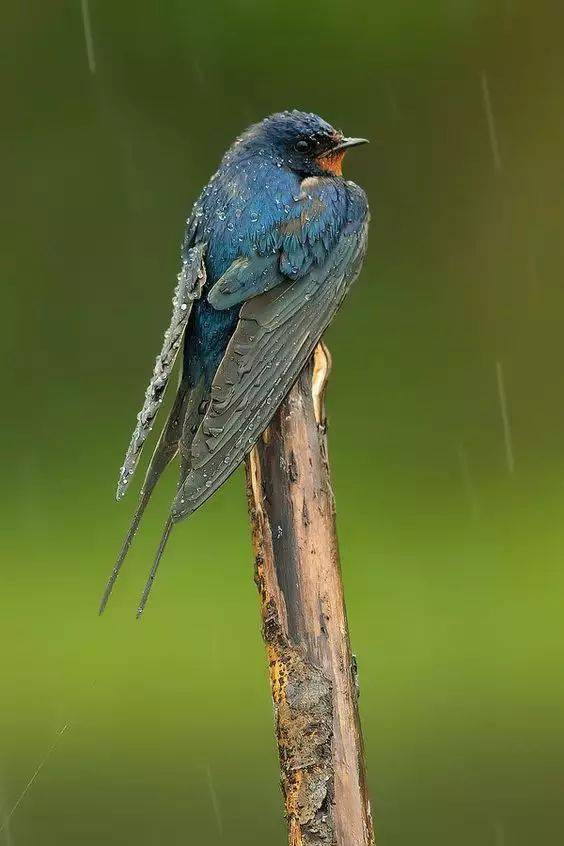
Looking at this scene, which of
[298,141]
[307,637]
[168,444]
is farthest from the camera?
[298,141]

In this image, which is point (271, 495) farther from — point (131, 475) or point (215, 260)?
point (215, 260)

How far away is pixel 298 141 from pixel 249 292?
310mm

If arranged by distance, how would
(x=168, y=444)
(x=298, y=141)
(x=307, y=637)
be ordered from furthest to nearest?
(x=298, y=141) < (x=168, y=444) < (x=307, y=637)

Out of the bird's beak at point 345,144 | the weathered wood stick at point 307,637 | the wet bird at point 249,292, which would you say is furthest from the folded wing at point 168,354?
the bird's beak at point 345,144

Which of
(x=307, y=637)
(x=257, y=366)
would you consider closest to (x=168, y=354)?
(x=257, y=366)

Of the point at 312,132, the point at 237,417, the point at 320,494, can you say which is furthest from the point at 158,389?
the point at 312,132

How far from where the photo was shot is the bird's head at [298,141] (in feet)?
6.01

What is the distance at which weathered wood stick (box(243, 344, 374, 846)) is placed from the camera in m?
1.48

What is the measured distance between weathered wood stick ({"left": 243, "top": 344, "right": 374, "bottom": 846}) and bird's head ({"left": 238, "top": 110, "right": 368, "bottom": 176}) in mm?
476

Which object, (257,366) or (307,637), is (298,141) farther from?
(307,637)

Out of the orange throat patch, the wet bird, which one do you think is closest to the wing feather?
the wet bird

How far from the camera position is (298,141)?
1.83m

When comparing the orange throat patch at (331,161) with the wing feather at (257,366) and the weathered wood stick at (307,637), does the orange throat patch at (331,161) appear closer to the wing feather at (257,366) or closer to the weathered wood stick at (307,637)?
the wing feather at (257,366)

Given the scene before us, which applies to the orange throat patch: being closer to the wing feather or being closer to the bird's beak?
the bird's beak
